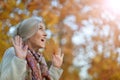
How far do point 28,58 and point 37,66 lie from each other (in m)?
0.12

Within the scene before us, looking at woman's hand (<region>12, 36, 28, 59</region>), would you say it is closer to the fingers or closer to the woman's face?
the fingers

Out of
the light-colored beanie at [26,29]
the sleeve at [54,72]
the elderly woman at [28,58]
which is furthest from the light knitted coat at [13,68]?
the sleeve at [54,72]

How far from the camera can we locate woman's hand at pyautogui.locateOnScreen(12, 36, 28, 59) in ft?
14.9

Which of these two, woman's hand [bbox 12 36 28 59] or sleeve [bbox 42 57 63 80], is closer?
woman's hand [bbox 12 36 28 59]

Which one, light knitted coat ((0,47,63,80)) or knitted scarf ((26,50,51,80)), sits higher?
knitted scarf ((26,50,51,80))

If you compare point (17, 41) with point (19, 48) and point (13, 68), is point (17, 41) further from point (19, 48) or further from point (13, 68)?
point (13, 68)

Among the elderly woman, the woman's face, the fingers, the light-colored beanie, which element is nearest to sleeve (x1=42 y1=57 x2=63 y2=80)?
the elderly woman

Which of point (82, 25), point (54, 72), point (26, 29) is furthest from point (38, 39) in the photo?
point (82, 25)

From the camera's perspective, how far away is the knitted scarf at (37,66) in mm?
4688

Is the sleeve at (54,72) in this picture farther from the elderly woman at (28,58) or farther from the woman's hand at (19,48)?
the woman's hand at (19,48)

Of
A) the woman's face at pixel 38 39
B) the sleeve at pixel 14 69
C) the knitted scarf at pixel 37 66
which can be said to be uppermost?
the woman's face at pixel 38 39

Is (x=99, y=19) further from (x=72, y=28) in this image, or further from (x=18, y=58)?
(x=18, y=58)

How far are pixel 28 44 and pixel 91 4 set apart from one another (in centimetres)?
712

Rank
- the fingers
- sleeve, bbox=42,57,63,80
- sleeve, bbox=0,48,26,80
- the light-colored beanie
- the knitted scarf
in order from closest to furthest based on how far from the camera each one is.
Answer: sleeve, bbox=0,48,26,80 → the fingers → the knitted scarf → the light-colored beanie → sleeve, bbox=42,57,63,80
